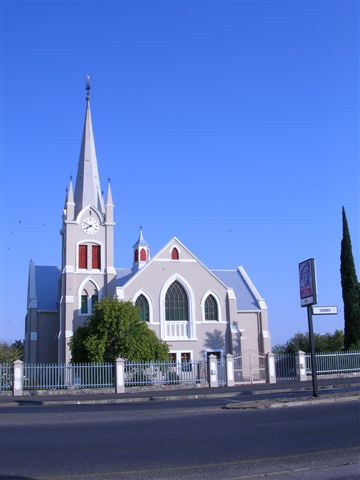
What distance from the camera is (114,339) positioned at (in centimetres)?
3481

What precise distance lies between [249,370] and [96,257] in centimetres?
1517

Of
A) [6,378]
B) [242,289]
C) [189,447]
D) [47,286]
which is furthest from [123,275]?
[189,447]

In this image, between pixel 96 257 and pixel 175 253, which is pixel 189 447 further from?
pixel 96 257

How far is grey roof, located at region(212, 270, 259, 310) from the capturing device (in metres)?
47.2

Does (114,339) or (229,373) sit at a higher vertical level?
(114,339)

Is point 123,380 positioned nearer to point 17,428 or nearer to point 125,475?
point 17,428

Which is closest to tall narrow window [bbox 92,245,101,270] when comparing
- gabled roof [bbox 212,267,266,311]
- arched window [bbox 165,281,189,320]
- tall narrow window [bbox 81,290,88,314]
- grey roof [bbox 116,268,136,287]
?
grey roof [bbox 116,268,136,287]

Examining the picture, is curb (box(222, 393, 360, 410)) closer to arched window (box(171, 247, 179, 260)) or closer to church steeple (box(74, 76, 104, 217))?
arched window (box(171, 247, 179, 260))

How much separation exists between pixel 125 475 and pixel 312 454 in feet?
9.81

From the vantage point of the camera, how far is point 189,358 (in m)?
42.8

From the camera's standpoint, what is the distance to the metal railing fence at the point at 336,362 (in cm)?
3434

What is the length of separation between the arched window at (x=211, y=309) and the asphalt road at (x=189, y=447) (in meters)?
29.5

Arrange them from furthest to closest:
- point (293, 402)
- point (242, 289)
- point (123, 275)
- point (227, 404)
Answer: point (242, 289), point (123, 275), point (227, 404), point (293, 402)

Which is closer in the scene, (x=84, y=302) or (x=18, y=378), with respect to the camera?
(x=18, y=378)
